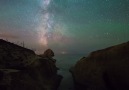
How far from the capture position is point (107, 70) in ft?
93.7

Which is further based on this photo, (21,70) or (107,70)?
(107,70)

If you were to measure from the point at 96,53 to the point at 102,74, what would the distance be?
381 centimetres

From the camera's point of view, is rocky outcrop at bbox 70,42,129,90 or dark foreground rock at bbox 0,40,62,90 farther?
rocky outcrop at bbox 70,42,129,90

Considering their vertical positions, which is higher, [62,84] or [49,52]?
[49,52]

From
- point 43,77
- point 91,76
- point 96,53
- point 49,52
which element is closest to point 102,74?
point 91,76

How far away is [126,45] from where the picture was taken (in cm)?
2845

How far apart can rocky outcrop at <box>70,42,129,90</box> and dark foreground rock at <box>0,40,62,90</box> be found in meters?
5.40

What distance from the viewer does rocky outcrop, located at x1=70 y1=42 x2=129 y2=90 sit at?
2705 cm

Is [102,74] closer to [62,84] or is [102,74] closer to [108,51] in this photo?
[108,51]

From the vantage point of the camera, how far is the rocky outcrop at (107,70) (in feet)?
88.8

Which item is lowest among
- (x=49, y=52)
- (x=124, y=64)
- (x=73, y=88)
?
(x=73, y=88)

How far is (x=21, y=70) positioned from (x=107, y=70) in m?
10.4

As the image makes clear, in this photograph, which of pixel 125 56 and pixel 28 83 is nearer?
pixel 28 83

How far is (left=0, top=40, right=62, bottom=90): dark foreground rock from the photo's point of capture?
22094 mm
